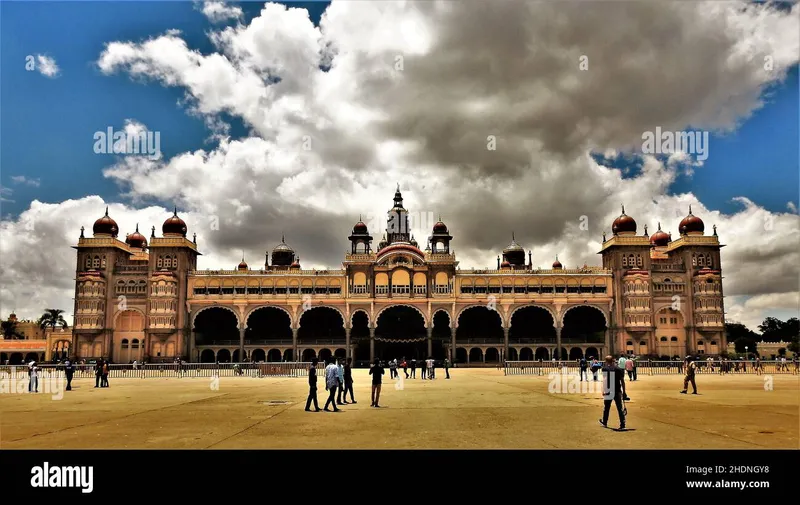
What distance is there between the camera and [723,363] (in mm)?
45125

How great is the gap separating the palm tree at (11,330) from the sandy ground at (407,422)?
97.1m

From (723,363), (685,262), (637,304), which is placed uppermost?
Result: (685,262)

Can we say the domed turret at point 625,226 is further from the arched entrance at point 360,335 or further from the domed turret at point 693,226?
the arched entrance at point 360,335

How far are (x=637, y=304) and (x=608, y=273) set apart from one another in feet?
16.1

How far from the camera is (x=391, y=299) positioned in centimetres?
7212

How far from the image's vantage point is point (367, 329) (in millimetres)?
78500

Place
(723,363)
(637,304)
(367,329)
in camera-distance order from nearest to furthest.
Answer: (723,363) → (637,304) → (367,329)

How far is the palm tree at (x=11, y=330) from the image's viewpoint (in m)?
107
